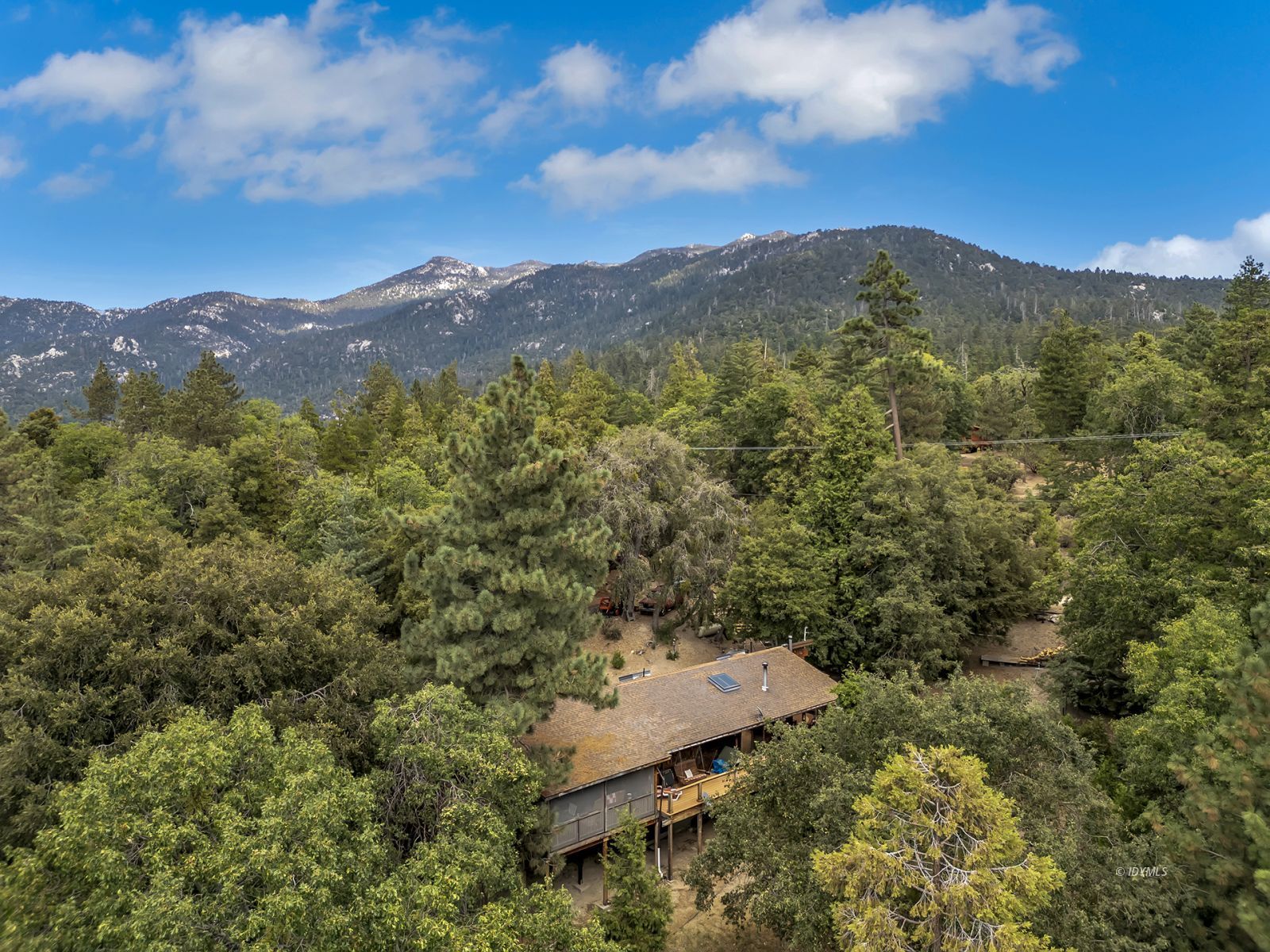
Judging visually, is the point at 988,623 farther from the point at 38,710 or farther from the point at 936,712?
the point at 38,710

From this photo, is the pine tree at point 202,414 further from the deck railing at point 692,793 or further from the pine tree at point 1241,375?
the pine tree at point 1241,375

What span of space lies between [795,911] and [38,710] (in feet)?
43.7

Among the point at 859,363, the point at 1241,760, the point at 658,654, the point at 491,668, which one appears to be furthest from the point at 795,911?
the point at 859,363

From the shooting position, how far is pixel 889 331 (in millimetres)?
28172

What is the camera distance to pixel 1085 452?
31234 millimetres

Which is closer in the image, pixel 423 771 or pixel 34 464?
pixel 423 771

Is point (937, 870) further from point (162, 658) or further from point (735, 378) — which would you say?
point (735, 378)

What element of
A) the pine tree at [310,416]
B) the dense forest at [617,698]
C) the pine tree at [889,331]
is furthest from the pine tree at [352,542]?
the pine tree at [310,416]

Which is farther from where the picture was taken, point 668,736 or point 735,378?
point 735,378

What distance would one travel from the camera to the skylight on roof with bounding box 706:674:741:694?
62.6ft

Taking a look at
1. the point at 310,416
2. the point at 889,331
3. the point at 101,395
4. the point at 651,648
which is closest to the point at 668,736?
the point at 651,648

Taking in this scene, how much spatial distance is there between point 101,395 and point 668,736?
2078 inches

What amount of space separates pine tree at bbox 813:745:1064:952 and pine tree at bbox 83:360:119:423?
5849 cm

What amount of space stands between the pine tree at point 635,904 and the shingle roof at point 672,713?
9.81 ft
